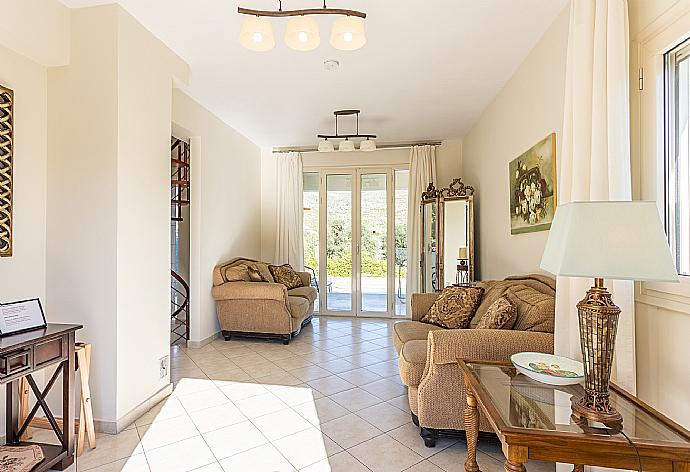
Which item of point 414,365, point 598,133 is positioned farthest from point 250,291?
point 598,133

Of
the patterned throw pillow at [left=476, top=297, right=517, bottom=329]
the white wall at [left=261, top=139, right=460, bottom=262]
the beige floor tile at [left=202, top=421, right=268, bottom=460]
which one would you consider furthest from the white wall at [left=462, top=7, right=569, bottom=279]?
the beige floor tile at [left=202, top=421, right=268, bottom=460]

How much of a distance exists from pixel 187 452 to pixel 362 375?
176 cm

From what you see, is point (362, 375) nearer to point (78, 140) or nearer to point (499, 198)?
point (499, 198)

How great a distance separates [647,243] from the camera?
4.27ft

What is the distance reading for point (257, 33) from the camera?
2.28 m

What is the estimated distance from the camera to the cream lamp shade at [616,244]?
1.29 metres

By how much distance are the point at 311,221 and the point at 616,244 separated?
5628 millimetres

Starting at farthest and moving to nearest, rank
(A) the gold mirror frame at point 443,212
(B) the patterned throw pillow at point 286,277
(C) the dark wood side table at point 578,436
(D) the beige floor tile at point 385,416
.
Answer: (B) the patterned throw pillow at point 286,277, (A) the gold mirror frame at point 443,212, (D) the beige floor tile at point 385,416, (C) the dark wood side table at point 578,436

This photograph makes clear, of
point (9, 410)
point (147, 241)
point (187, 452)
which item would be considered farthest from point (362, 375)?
point (9, 410)

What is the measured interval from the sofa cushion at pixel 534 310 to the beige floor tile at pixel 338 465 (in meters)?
1.26

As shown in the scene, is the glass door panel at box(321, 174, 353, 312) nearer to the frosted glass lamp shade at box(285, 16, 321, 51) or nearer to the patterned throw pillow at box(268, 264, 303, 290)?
the patterned throw pillow at box(268, 264, 303, 290)

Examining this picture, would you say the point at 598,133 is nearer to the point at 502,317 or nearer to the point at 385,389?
the point at 502,317

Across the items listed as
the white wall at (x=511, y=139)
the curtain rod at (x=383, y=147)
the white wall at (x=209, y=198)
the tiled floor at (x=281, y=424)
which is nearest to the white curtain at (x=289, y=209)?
the curtain rod at (x=383, y=147)

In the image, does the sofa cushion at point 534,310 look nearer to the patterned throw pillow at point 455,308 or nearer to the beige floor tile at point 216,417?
the patterned throw pillow at point 455,308
